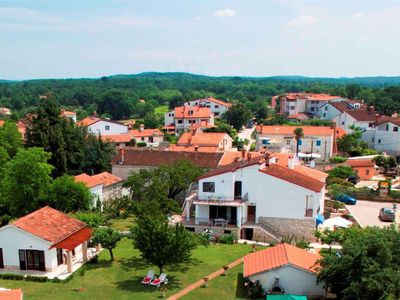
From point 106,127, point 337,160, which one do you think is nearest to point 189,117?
point 106,127

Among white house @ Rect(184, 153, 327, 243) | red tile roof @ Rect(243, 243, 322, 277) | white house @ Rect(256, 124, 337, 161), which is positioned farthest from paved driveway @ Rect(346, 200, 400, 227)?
white house @ Rect(256, 124, 337, 161)

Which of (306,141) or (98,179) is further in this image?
(306,141)

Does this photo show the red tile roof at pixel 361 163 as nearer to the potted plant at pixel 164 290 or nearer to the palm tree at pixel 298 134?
the palm tree at pixel 298 134

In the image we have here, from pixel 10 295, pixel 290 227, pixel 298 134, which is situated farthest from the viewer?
pixel 298 134

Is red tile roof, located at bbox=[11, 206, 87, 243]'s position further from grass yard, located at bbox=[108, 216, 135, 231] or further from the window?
the window

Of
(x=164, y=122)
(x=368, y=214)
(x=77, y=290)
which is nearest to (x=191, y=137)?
(x=368, y=214)

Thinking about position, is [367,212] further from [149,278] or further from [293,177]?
[149,278]
